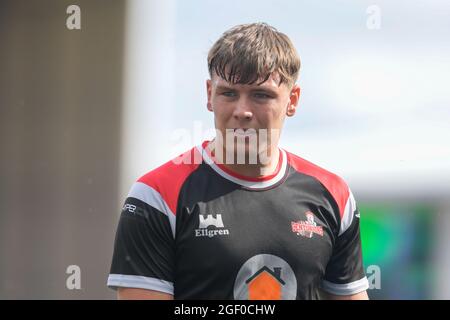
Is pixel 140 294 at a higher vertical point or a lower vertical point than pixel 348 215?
lower

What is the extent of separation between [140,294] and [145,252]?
236 millimetres

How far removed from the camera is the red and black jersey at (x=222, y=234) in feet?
14.8

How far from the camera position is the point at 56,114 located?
→ 13031 mm

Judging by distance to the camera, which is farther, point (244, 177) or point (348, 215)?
point (348, 215)

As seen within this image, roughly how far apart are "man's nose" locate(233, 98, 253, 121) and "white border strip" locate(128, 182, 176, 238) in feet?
2.10

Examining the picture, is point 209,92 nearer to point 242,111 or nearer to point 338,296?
point 242,111

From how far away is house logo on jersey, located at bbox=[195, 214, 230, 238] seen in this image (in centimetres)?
455

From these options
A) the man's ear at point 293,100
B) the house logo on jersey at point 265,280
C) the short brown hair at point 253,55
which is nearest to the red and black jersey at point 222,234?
the house logo on jersey at point 265,280

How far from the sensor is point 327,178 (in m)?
5.05

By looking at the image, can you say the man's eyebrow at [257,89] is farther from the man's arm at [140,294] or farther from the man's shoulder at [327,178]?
the man's arm at [140,294]

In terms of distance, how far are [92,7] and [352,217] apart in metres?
8.99

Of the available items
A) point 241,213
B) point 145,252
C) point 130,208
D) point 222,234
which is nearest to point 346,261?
point 241,213

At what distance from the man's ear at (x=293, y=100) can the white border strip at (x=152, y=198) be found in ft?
3.21

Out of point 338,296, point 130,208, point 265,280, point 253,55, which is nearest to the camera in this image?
point 265,280
